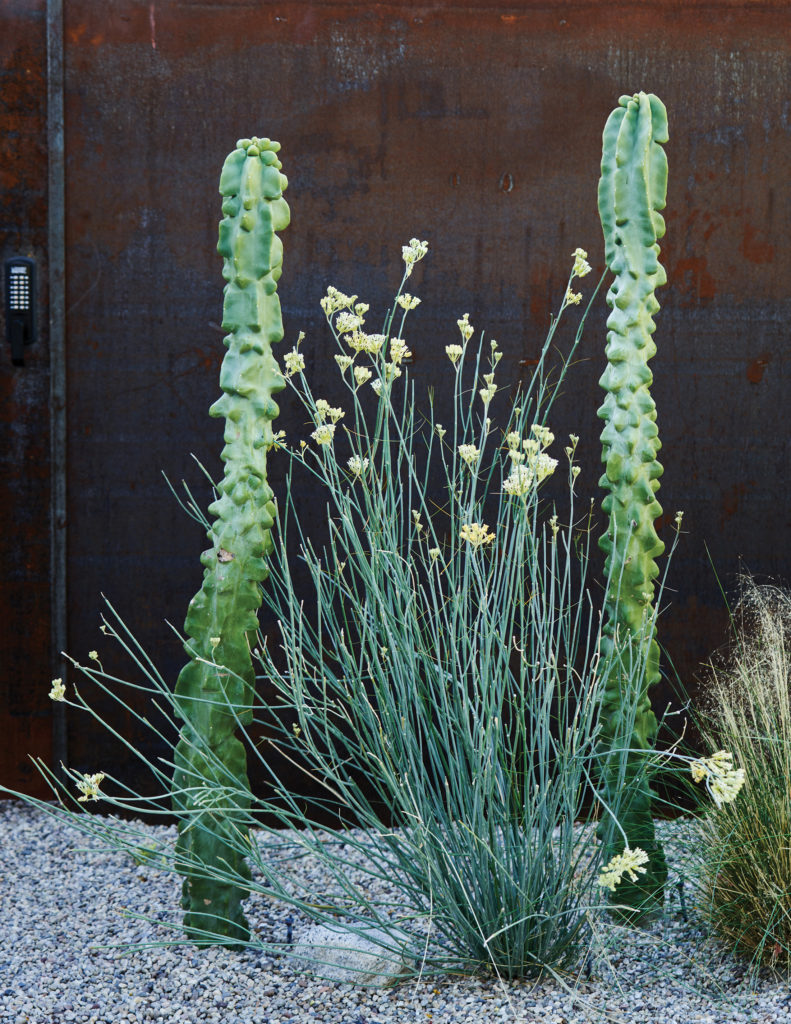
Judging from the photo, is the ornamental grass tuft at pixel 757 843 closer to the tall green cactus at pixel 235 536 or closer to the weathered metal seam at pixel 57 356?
the tall green cactus at pixel 235 536

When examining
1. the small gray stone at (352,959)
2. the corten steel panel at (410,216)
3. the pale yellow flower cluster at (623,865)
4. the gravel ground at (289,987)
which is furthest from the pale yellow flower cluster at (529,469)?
the corten steel panel at (410,216)

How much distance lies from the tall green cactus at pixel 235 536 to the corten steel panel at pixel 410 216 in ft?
3.12

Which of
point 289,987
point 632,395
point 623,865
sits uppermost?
point 632,395

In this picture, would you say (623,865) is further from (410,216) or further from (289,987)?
(410,216)

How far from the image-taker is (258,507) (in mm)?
2678

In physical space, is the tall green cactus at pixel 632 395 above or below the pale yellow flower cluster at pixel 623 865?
above

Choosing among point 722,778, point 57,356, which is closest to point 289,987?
point 722,778

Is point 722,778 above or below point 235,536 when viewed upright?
below

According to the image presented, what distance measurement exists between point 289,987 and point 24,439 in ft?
6.75

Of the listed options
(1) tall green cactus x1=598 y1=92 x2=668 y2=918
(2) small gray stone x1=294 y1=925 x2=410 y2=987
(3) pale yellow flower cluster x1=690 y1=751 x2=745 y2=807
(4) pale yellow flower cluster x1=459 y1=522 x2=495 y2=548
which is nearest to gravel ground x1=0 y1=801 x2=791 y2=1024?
(2) small gray stone x1=294 y1=925 x2=410 y2=987

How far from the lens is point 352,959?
2.47 m

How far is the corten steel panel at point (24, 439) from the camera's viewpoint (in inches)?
137

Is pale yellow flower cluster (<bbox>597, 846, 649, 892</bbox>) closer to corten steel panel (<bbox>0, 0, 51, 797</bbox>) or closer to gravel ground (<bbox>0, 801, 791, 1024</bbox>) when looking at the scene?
gravel ground (<bbox>0, 801, 791, 1024</bbox>)

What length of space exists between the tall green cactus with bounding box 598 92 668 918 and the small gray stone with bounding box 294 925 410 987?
2.05 ft
